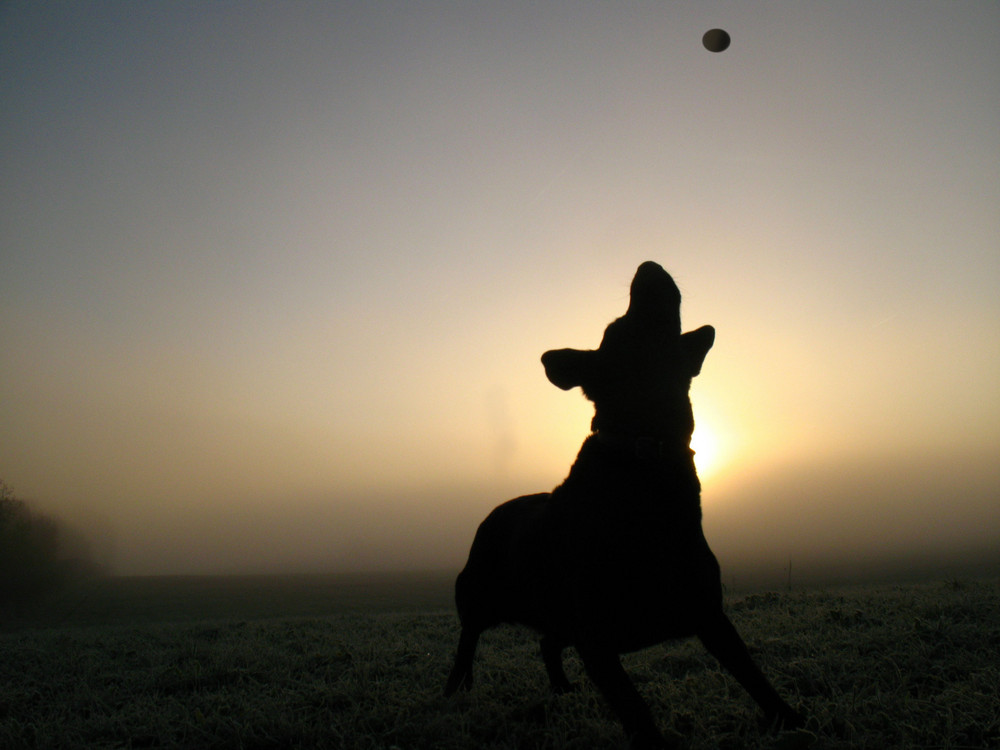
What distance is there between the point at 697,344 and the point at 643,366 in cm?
44

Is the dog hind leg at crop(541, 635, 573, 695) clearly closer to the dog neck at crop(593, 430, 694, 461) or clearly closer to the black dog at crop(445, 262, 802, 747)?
the black dog at crop(445, 262, 802, 747)

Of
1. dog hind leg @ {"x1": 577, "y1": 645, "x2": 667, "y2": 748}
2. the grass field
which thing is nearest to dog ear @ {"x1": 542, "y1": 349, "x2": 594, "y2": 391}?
dog hind leg @ {"x1": 577, "y1": 645, "x2": 667, "y2": 748}

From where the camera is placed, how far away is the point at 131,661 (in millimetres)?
5438

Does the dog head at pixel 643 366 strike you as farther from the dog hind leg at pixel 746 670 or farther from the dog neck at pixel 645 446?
the dog hind leg at pixel 746 670

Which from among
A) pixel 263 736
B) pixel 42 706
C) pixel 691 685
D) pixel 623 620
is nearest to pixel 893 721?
pixel 691 685

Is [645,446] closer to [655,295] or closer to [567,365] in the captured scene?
[567,365]

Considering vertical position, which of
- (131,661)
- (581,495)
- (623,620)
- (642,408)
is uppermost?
(642,408)

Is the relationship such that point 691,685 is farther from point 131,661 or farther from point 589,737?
point 131,661

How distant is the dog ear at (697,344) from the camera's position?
3.08 metres

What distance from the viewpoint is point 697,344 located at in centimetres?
313

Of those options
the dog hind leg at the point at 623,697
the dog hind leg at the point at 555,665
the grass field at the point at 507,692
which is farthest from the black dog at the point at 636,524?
the dog hind leg at the point at 555,665

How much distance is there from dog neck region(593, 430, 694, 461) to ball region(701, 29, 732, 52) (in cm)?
788

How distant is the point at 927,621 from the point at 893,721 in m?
2.42

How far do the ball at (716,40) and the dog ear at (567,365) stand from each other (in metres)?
7.52
